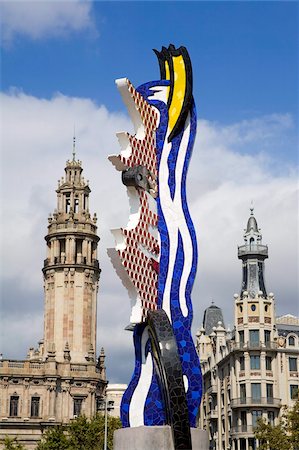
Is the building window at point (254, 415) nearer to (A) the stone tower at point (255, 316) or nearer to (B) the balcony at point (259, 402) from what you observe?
(B) the balcony at point (259, 402)

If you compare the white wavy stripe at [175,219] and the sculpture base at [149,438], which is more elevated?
the white wavy stripe at [175,219]

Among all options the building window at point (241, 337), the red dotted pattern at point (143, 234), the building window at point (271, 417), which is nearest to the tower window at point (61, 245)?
the building window at point (241, 337)

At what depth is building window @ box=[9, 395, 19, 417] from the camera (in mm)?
80500

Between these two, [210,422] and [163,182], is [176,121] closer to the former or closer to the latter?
[163,182]

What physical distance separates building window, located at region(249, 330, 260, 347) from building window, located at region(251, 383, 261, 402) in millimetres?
3229

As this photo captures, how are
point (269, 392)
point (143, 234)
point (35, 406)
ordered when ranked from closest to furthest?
point (143, 234) < point (269, 392) < point (35, 406)

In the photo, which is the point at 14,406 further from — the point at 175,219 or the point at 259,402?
the point at 175,219

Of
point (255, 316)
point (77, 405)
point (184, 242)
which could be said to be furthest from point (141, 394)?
point (77, 405)

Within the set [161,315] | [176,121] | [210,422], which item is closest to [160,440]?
[161,315]

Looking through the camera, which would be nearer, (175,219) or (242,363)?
(175,219)

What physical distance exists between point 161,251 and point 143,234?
43.1 inches

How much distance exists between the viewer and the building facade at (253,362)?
68.4 m

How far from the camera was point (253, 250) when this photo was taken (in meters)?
75.2

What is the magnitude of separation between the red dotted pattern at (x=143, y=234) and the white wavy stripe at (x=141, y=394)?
191cm
